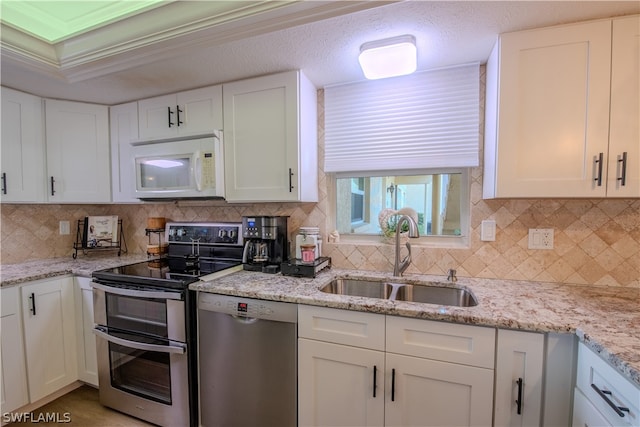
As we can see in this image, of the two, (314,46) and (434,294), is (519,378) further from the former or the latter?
(314,46)

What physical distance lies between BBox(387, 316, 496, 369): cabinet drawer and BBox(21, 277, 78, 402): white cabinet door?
2.15 m

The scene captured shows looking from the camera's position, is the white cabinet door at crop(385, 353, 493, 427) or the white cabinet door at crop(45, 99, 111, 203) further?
the white cabinet door at crop(45, 99, 111, 203)

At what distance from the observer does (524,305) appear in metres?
1.24

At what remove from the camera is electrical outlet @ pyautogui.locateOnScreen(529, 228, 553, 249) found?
159cm

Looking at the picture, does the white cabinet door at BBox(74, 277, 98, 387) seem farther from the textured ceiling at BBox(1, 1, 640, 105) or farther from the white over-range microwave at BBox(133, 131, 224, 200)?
the textured ceiling at BBox(1, 1, 640, 105)

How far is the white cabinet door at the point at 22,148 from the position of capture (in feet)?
6.33

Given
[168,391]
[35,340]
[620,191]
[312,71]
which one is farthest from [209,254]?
[620,191]

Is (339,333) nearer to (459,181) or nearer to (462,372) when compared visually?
(462,372)

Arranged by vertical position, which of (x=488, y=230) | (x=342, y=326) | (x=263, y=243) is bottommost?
(x=342, y=326)

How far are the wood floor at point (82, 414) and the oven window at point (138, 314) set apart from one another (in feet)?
1.94

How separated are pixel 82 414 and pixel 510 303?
2.59 meters

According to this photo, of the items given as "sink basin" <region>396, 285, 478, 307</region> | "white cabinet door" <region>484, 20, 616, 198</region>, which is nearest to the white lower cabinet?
"sink basin" <region>396, 285, 478, 307</region>

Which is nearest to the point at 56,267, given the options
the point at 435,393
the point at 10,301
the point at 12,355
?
the point at 10,301

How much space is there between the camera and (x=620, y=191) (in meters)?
1.24
